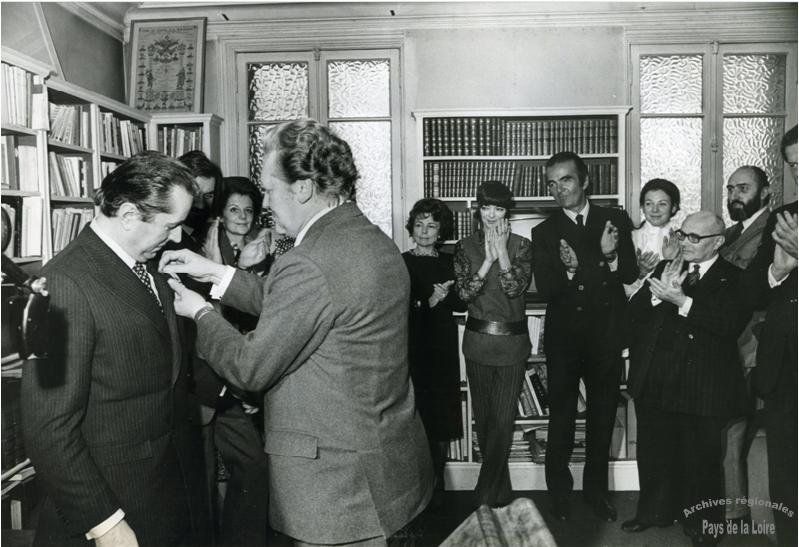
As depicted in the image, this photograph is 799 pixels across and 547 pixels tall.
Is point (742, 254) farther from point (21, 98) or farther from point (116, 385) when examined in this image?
point (21, 98)

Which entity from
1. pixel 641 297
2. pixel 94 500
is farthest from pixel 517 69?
pixel 94 500

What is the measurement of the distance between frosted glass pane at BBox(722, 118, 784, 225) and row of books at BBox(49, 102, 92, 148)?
4251 millimetres

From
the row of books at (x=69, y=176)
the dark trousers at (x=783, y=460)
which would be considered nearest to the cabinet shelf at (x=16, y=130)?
the row of books at (x=69, y=176)

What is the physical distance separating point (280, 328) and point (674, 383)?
2.12 meters

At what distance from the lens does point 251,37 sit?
4676 mm

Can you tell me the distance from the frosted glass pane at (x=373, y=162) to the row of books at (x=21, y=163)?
2275 millimetres

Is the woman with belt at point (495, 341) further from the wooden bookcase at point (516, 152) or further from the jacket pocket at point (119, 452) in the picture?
the jacket pocket at point (119, 452)

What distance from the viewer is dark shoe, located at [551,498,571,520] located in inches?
128

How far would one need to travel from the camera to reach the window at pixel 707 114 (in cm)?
448

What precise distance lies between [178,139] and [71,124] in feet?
3.59

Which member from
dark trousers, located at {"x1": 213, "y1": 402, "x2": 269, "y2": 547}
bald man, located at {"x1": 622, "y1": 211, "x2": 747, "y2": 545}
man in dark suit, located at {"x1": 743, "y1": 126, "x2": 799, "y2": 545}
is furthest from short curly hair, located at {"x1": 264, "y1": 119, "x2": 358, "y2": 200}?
bald man, located at {"x1": 622, "y1": 211, "x2": 747, "y2": 545}

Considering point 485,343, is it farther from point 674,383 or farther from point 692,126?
point 692,126

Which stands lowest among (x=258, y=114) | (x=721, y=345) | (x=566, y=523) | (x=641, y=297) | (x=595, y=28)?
(x=566, y=523)

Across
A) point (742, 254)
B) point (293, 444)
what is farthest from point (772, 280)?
point (293, 444)
